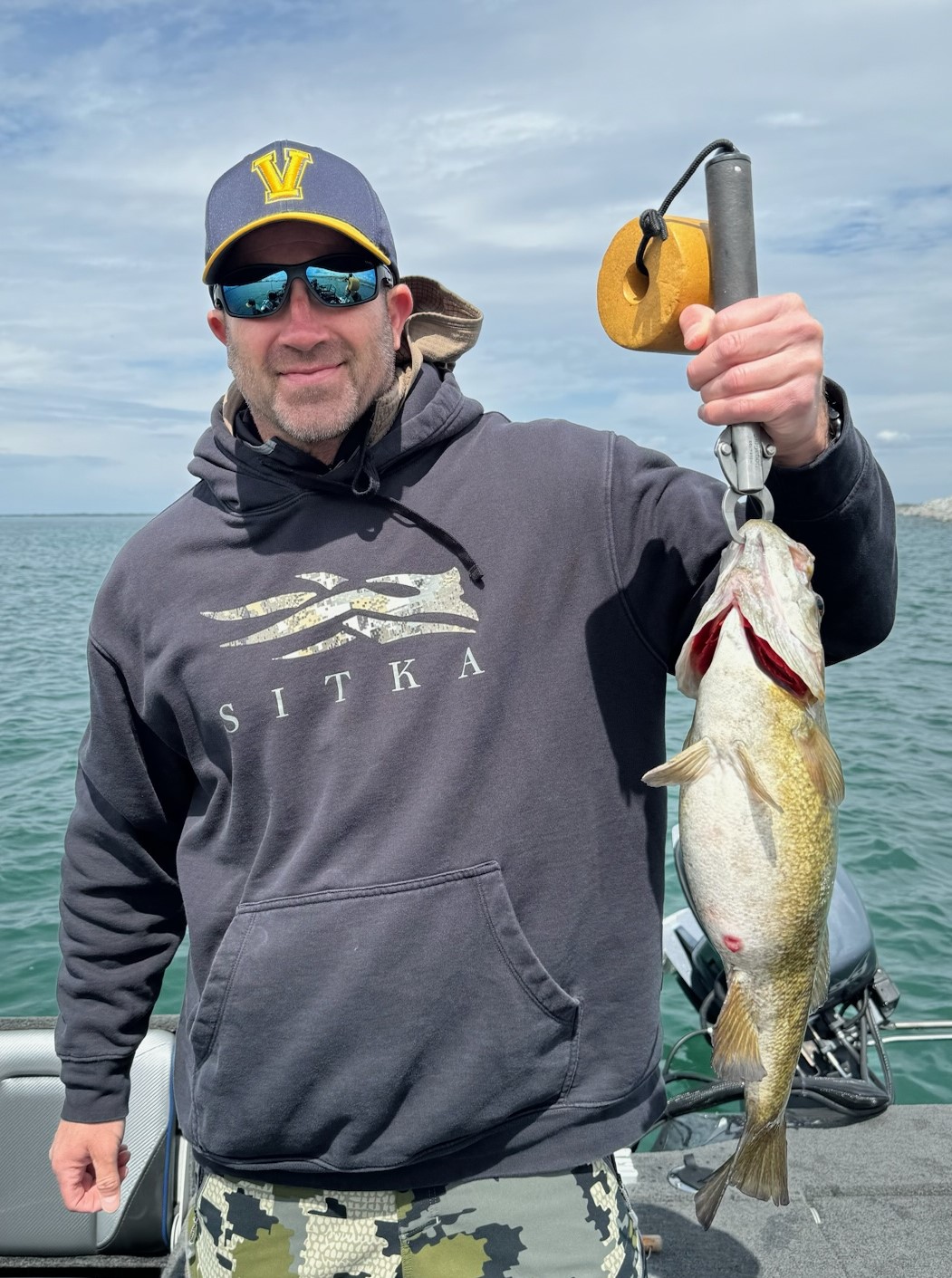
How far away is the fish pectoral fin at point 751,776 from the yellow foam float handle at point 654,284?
0.71 metres

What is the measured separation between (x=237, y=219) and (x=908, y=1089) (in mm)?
6191

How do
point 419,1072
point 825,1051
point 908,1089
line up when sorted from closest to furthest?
point 419,1072
point 825,1051
point 908,1089

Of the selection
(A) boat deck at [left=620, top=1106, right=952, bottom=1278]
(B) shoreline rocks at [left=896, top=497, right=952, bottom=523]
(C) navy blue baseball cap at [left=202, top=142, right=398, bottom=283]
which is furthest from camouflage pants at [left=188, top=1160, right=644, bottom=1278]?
(B) shoreline rocks at [left=896, top=497, right=952, bottom=523]

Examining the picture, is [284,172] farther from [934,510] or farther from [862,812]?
[934,510]

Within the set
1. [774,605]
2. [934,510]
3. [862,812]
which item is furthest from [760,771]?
[934,510]

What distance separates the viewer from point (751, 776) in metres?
1.83

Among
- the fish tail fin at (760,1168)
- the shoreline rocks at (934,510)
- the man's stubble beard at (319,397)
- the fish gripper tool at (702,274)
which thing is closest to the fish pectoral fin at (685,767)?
the fish gripper tool at (702,274)

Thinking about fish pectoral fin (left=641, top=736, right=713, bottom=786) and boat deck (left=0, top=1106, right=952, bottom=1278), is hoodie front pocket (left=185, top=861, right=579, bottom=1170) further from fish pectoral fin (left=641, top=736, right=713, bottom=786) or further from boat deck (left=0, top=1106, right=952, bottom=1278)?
boat deck (left=0, top=1106, right=952, bottom=1278)

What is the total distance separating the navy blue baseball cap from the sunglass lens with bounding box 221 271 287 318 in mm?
69

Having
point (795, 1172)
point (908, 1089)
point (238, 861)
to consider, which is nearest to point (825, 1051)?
point (795, 1172)

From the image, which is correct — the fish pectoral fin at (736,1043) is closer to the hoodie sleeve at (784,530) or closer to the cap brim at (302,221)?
the hoodie sleeve at (784,530)

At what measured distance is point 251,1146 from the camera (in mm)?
2348

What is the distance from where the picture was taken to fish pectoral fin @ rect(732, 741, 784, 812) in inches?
72.1

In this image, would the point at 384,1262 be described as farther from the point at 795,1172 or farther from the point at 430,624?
the point at 795,1172
